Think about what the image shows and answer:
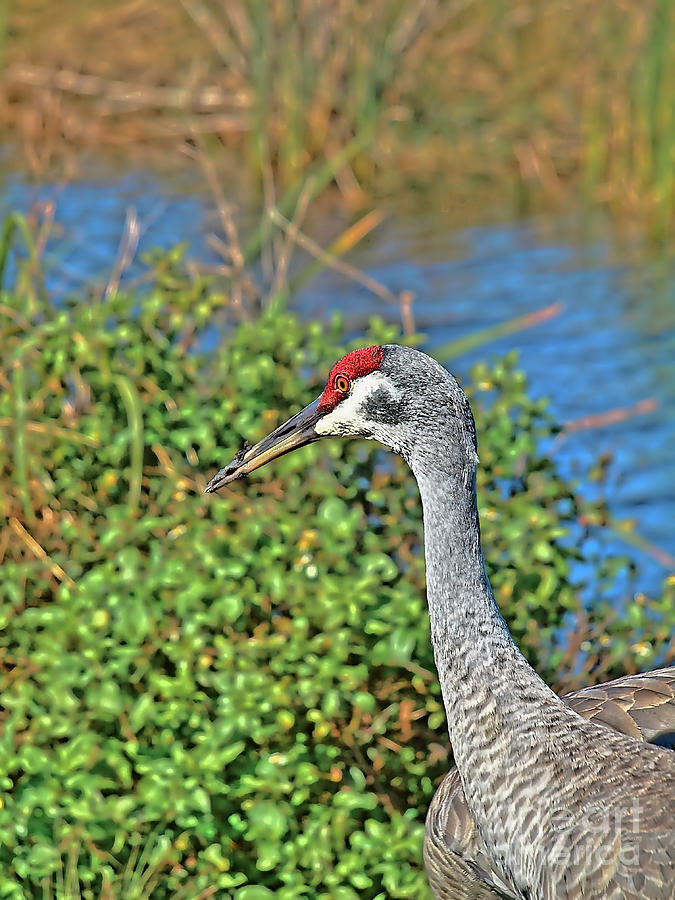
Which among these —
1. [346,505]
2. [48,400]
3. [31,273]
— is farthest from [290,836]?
[31,273]

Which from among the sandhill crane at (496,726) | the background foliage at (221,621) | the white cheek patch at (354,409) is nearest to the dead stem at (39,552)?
the background foliage at (221,621)

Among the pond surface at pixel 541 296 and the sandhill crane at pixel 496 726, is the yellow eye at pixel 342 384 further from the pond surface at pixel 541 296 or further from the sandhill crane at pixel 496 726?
the pond surface at pixel 541 296

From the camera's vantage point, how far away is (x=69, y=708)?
406 cm

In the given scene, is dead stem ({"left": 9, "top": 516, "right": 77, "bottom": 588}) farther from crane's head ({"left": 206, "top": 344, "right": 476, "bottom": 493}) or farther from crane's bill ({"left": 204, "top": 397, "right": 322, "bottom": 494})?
crane's head ({"left": 206, "top": 344, "right": 476, "bottom": 493})

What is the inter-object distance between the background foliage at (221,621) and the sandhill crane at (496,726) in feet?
1.77

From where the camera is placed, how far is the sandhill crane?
3.29 meters

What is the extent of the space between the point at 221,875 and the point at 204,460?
4.33 ft

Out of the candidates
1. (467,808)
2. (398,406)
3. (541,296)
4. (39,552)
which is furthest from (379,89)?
(467,808)

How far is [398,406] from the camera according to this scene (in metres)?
3.48

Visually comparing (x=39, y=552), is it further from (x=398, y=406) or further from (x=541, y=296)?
(x=541, y=296)

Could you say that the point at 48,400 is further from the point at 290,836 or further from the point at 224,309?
the point at 290,836

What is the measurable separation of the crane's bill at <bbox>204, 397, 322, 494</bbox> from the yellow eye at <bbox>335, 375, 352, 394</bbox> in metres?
0.09

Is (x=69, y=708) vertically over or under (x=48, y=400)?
under

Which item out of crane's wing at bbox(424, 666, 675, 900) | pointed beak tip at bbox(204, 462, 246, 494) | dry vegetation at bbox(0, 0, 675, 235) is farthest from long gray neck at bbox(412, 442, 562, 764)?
dry vegetation at bbox(0, 0, 675, 235)
